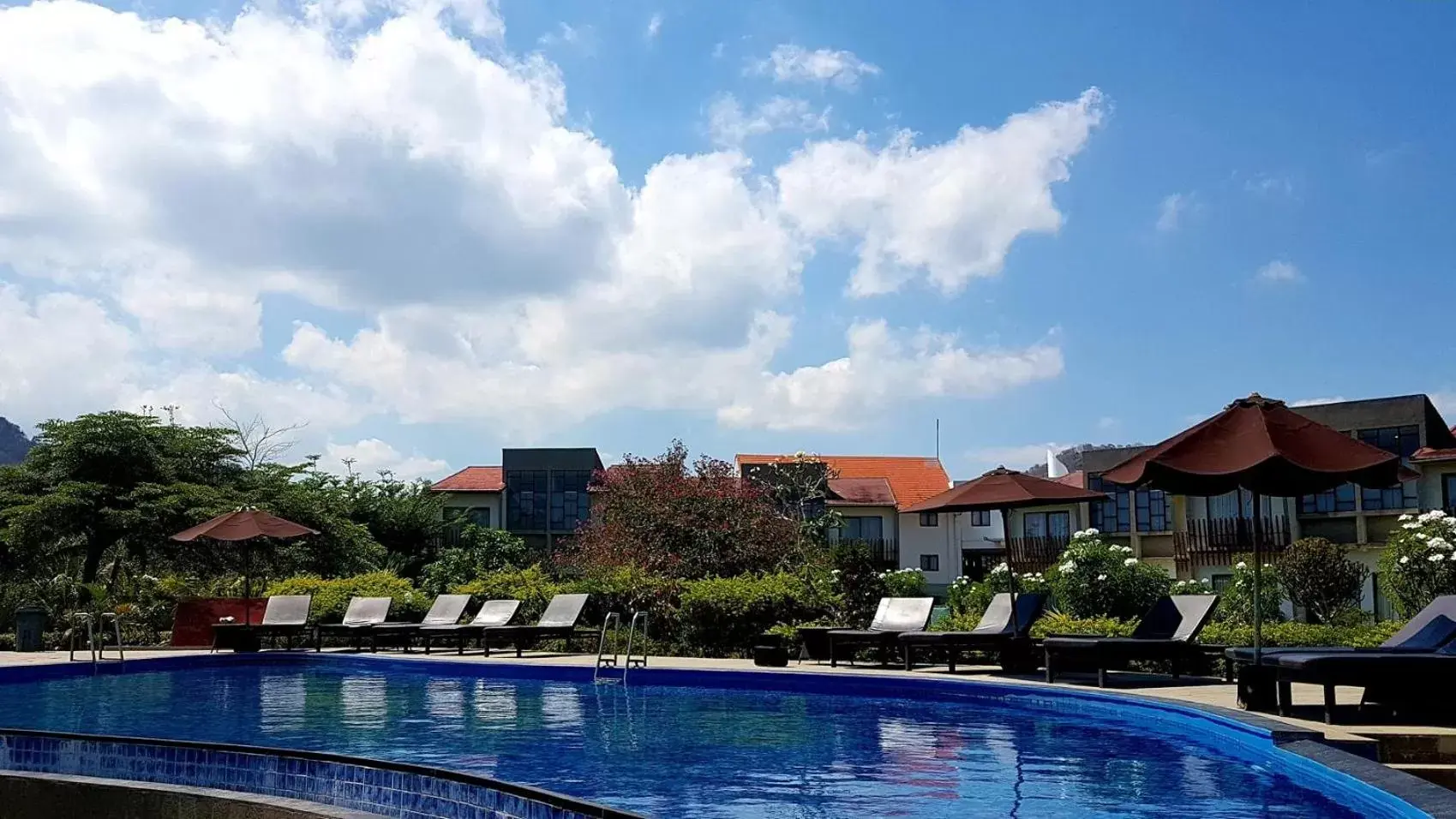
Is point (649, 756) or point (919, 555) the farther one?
point (919, 555)

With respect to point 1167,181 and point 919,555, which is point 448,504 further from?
point 1167,181

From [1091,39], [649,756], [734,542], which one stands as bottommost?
[649,756]

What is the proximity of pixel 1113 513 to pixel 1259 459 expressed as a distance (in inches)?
1476

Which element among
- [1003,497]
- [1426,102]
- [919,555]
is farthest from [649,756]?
[919,555]

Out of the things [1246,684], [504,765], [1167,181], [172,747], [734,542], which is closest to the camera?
[172,747]

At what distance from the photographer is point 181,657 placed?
719 inches

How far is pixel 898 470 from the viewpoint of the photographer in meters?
57.7


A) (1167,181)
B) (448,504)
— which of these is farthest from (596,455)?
(1167,181)

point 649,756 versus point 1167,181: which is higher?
point 1167,181

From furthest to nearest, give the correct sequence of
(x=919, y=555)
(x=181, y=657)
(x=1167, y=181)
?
1. (x=919, y=555)
2. (x=181, y=657)
3. (x=1167, y=181)

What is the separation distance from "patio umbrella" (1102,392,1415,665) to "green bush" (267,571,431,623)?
1430 cm

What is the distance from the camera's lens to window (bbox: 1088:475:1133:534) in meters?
45.4

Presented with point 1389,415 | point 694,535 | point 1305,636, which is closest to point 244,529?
point 694,535

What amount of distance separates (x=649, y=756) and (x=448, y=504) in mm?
47529
